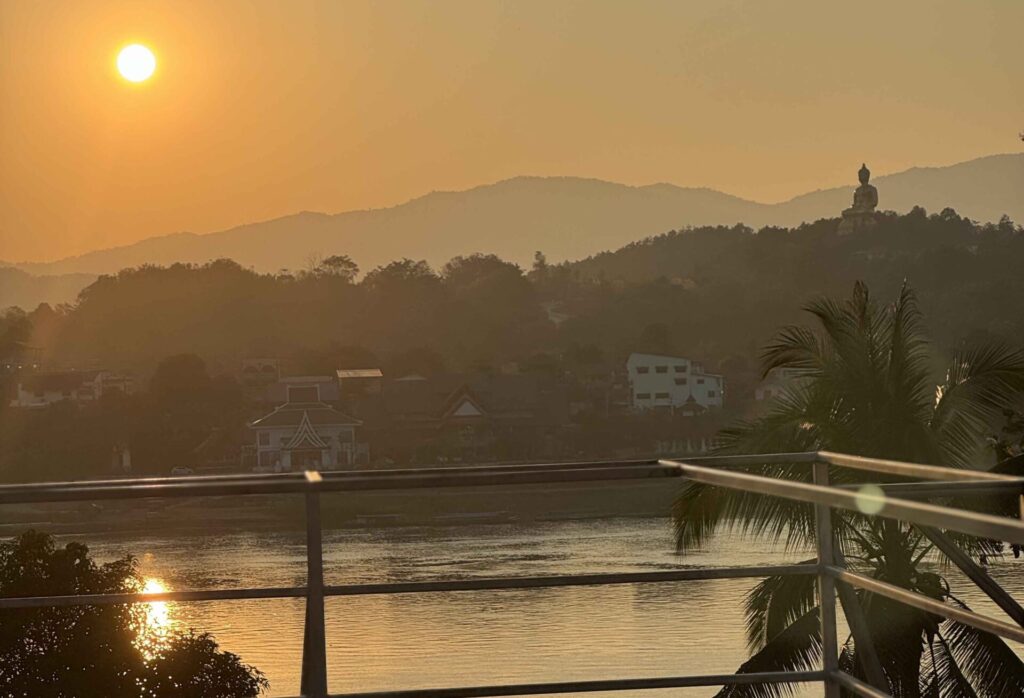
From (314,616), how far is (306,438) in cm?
7319

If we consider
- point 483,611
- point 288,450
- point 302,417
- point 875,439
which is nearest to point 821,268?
point 302,417

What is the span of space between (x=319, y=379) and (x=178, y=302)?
12.3m

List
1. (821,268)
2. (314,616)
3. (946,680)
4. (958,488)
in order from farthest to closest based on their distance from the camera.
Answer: (821,268) < (946,680) < (314,616) < (958,488)

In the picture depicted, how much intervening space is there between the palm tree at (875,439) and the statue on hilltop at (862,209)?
7014cm

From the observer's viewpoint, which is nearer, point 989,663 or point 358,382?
point 989,663

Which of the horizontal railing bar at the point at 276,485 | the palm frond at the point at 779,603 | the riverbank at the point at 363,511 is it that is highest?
the horizontal railing bar at the point at 276,485

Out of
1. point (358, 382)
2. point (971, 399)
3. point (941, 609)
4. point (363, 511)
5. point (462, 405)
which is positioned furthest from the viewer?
point (358, 382)

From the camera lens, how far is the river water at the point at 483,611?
3484 cm

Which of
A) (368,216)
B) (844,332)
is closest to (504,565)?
(844,332)

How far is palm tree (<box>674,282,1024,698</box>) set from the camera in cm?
1274

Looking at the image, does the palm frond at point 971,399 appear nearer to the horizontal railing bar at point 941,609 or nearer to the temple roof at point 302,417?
the horizontal railing bar at point 941,609

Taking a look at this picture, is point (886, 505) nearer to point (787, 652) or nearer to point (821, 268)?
point (787, 652)

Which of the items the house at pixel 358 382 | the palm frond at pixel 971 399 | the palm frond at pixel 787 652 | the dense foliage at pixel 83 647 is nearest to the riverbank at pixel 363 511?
the house at pixel 358 382

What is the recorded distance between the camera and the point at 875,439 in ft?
45.9
